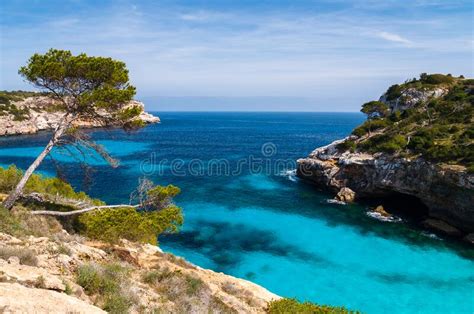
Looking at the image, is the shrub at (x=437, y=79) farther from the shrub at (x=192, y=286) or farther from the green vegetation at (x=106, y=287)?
the green vegetation at (x=106, y=287)

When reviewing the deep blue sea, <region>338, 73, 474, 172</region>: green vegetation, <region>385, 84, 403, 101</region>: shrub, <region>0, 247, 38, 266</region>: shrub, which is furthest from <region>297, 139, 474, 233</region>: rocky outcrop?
<region>0, 247, 38, 266</region>: shrub

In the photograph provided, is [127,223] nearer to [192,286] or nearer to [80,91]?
[192,286]

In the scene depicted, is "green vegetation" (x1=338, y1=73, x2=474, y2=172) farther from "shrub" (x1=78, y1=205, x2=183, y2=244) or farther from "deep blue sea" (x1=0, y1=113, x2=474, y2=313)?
"shrub" (x1=78, y1=205, x2=183, y2=244)

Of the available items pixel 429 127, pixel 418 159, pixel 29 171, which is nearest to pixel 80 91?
pixel 29 171

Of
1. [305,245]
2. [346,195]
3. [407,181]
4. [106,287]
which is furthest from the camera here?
[346,195]

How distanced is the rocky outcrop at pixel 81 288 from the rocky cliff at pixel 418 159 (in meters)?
22.8

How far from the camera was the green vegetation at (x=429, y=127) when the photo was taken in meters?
33.0

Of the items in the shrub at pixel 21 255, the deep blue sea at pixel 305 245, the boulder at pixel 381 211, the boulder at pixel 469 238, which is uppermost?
the shrub at pixel 21 255

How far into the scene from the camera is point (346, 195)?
4000 cm

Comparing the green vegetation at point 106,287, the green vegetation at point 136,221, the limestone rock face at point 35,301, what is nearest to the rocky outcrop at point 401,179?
the green vegetation at point 136,221

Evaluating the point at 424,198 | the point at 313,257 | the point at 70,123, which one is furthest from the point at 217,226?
the point at 424,198

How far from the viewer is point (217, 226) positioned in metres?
31.5

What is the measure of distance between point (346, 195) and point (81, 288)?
35377mm

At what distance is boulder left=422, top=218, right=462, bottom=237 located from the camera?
29844 mm
